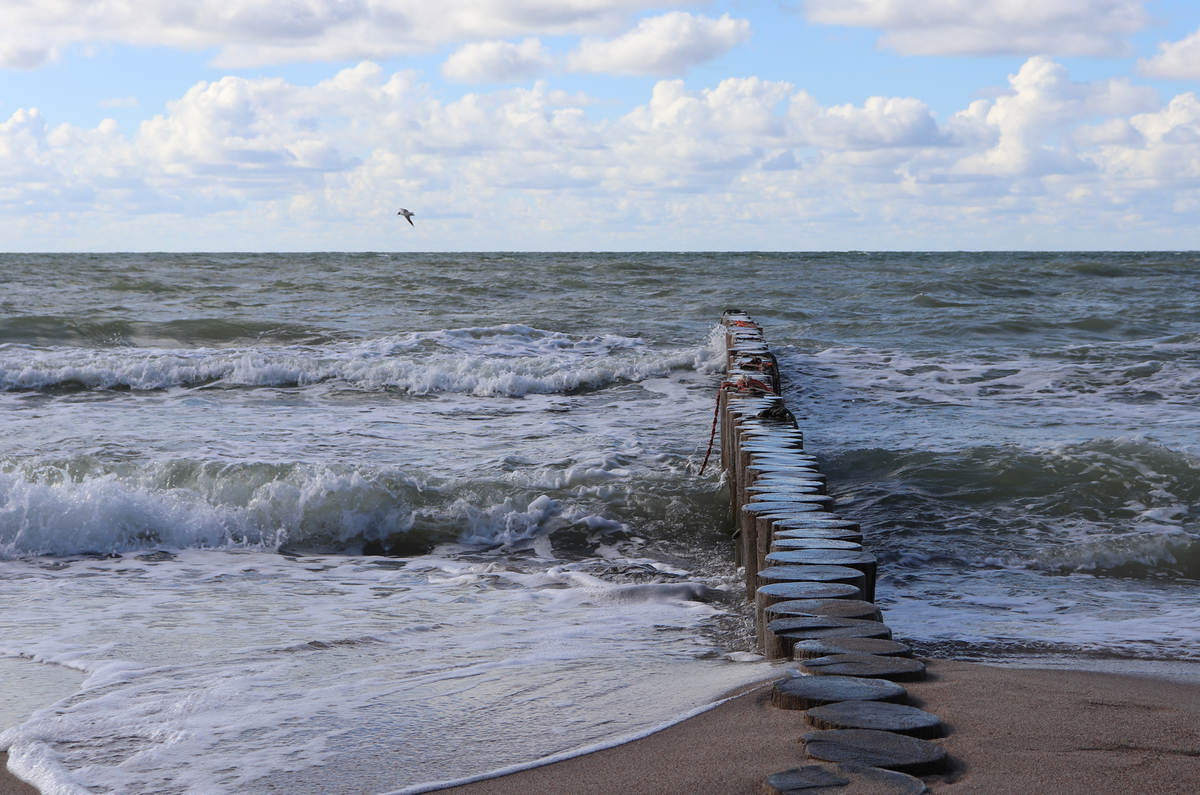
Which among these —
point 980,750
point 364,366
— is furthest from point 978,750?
point 364,366

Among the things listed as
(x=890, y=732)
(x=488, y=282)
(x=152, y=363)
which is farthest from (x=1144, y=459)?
(x=488, y=282)

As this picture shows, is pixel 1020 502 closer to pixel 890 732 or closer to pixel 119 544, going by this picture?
pixel 890 732

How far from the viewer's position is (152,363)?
1130 cm

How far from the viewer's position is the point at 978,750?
7.43 feet

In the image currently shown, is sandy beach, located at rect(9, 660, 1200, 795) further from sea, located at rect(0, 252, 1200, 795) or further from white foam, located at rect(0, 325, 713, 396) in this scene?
white foam, located at rect(0, 325, 713, 396)

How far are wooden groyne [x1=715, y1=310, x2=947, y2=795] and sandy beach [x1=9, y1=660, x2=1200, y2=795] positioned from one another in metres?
0.07

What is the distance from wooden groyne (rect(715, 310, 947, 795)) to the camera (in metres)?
2.10

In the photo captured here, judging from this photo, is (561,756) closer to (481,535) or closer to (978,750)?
(978,750)

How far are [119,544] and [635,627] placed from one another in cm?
332

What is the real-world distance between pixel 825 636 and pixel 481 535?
3317mm

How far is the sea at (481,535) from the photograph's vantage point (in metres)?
2.89

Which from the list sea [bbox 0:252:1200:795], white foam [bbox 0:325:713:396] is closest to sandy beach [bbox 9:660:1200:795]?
sea [bbox 0:252:1200:795]

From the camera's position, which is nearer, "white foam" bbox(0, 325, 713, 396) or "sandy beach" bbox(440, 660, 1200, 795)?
"sandy beach" bbox(440, 660, 1200, 795)

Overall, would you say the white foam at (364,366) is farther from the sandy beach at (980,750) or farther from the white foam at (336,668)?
the sandy beach at (980,750)
